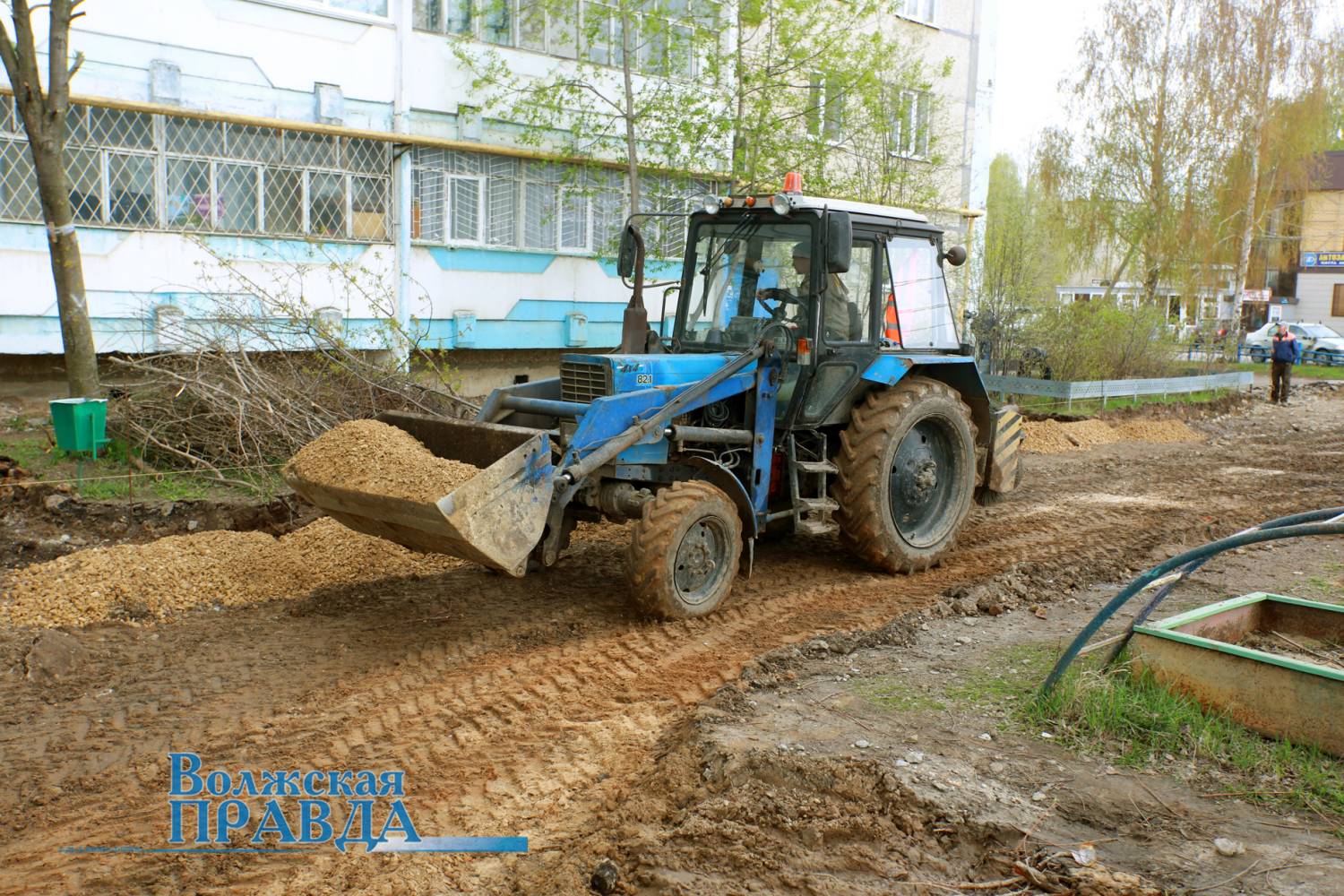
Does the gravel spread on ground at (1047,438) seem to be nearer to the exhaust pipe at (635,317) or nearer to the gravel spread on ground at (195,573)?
the exhaust pipe at (635,317)

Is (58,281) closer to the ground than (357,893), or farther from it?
farther from it

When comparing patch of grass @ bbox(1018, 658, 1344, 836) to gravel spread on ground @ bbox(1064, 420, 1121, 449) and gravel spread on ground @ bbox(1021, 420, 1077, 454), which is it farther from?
gravel spread on ground @ bbox(1064, 420, 1121, 449)

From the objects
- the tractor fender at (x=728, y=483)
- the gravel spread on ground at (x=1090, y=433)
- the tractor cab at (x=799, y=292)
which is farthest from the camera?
the gravel spread on ground at (x=1090, y=433)

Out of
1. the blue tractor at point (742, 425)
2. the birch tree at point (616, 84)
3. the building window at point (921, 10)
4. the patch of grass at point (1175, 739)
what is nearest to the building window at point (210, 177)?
the birch tree at point (616, 84)

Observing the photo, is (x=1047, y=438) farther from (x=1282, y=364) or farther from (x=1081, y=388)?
(x=1282, y=364)

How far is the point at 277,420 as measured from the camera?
922cm

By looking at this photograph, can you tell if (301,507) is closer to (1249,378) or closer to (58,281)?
(58,281)

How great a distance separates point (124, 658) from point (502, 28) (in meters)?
11.8

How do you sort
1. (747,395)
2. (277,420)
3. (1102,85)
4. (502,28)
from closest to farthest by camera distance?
1. (747,395)
2. (277,420)
3. (502,28)
4. (1102,85)

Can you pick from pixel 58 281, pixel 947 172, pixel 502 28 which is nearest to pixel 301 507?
pixel 58 281

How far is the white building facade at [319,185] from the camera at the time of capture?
1202 cm

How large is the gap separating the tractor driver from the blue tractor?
13 millimetres

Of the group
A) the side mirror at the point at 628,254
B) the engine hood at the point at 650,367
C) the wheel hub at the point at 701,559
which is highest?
the side mirror at the point at 628,254

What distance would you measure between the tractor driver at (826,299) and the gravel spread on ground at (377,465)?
97.8 inches
